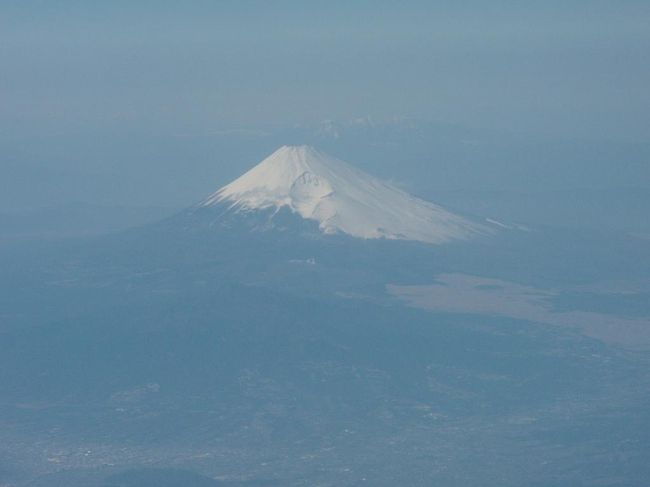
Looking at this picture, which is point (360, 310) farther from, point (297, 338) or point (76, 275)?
point (76, 275)

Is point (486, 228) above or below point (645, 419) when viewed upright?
above

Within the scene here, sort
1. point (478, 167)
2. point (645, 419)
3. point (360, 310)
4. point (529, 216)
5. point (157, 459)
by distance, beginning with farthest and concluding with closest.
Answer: point (478, 167) < point (529, 216) < point (360, 310) < point (645, 419) < point (157, 459)

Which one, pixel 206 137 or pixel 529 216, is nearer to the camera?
pixel 529 216

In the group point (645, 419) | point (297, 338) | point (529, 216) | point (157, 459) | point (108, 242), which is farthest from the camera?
point (529, 216)

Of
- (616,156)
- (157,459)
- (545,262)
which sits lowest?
(157,459)

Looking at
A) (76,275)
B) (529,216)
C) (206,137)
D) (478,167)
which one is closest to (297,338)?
(76,275)

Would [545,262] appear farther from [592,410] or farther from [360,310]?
[592,410]
